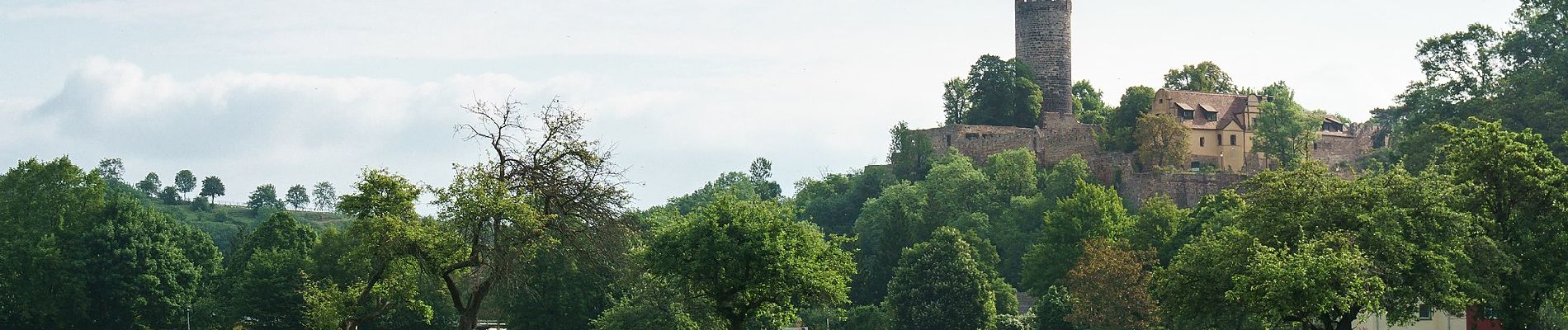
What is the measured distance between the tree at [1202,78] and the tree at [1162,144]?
14611 mm

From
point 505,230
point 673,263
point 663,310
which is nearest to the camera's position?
point 505,230

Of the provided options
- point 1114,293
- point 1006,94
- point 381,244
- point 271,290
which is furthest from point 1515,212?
point 1006,94

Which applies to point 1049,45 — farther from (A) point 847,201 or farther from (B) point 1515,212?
(B) point 1515,212

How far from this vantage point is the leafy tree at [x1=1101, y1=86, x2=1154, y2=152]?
11506 cm

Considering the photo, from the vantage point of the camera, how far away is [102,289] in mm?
83625

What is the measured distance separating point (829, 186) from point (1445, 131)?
85318mm

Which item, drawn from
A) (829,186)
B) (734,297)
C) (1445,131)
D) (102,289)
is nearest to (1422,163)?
(1445,131)

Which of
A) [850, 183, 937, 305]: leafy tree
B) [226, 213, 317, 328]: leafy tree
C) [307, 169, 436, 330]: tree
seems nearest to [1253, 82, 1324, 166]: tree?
[850, 183, 937, 305]: leafy tree

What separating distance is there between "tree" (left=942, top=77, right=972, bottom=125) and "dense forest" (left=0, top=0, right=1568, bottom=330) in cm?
16

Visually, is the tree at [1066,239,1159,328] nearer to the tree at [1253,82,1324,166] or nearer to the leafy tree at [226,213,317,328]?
the leafy tree at [226,213,317,328]

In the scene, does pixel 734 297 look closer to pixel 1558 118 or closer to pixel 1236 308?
pixel 1236 308

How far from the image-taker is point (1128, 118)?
116500mm

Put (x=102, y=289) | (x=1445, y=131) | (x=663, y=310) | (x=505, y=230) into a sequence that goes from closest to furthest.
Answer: (x=505, y=230) < (x=1445, y=131) < (x=663, y=310) < (x=102, y=289)

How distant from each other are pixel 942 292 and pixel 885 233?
45.4 ft
